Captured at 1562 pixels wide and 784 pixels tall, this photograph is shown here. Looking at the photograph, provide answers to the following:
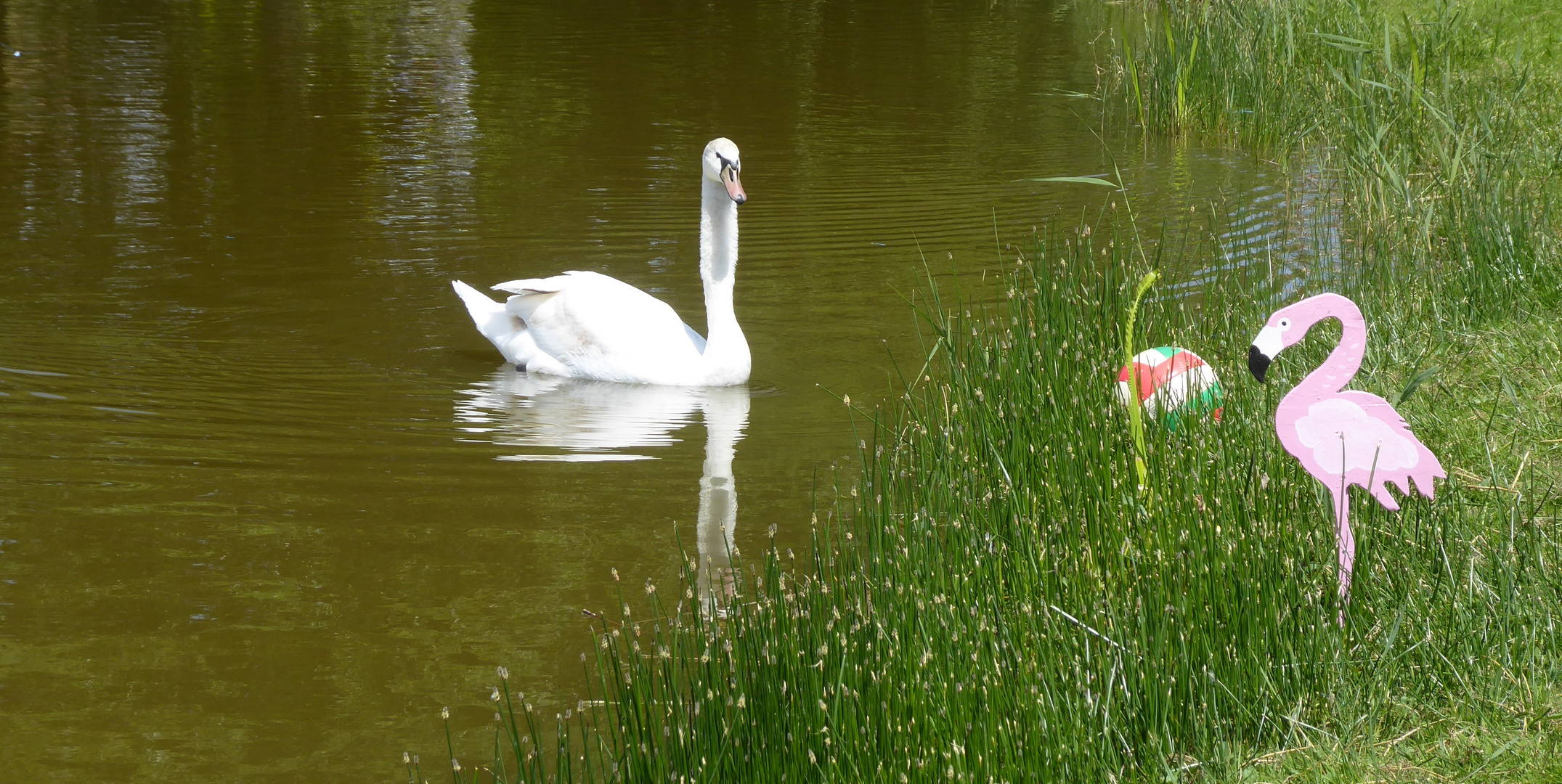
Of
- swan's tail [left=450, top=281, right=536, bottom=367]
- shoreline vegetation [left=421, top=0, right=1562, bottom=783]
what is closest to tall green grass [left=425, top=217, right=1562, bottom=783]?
shoreline vegetation [left=421, top=0, right=1562, bottom=783]

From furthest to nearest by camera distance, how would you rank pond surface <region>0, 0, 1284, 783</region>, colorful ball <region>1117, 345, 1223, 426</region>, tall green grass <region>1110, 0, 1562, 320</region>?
1. tall green grass <region>1110, 0, 1562, 320</region>
2. colorful ball <region>1117, 345, 1223, 426</region>
3. pond surface <region>0, 0, 1284, 783</region>

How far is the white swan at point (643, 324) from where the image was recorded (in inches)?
297

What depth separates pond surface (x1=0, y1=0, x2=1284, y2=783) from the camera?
15.3 ft

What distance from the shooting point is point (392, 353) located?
8.03 meters

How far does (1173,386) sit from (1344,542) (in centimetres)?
147

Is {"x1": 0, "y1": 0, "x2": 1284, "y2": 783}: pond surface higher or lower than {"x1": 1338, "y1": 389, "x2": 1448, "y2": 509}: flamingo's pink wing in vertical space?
lower

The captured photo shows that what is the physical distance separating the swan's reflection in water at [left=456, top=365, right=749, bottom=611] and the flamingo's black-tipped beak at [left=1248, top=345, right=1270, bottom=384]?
245 centimetres

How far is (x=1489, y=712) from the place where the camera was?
11.3 ft

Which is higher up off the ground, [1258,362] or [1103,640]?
[1258,362]

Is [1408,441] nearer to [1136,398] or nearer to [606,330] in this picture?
[1136,398]

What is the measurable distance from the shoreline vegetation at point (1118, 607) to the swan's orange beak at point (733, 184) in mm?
1627

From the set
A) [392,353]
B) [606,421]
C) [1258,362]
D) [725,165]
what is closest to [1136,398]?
[1258,362]

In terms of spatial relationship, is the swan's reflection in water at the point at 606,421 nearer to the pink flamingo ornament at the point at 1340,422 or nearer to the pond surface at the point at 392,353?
the pond surface at the point at 392,353

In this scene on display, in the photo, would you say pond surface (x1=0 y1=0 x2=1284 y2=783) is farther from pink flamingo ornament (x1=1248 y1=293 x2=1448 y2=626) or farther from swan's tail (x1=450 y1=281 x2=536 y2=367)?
pink flamingo ornament (x1=1248 y1=293 x2=1448 y2=626)
